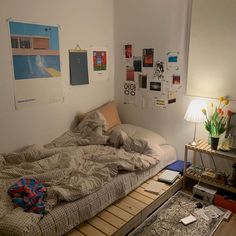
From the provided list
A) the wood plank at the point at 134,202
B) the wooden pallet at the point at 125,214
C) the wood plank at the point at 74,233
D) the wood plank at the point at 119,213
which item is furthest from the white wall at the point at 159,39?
the wood plank at the point at 74,233

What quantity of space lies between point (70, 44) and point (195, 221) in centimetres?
222

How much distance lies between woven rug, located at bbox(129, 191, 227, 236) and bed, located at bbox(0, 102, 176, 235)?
309 mm

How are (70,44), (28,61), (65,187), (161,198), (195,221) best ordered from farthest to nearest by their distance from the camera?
(70,44)
(28,61)
(161,198)
(195,221)
(65,187)

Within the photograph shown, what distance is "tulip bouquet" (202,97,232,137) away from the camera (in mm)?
2328

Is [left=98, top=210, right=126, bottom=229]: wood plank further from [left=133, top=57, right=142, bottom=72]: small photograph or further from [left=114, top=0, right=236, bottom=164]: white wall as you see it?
[left=133, top=57, right=142, bottom=72]: small photograph

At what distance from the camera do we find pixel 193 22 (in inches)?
98.9

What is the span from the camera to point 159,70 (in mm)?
2900

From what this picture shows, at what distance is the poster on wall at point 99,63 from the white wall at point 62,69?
0.07 metres

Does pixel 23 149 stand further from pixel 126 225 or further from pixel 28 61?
pixel 126 225

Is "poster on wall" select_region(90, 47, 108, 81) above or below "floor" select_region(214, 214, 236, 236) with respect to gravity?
above

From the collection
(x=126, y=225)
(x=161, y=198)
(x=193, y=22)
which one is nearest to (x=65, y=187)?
(x=126, y=225)

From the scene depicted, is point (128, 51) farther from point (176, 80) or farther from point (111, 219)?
point (111, 219)

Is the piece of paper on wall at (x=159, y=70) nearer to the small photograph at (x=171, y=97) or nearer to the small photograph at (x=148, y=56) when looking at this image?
the small photograph at (x=148, y=56)

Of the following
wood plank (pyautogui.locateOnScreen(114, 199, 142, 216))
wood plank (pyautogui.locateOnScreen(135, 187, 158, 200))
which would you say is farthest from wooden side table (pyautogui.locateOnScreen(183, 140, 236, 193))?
wood plank (pyautogui.locateOnScreen(114, 199, 142, 216))
